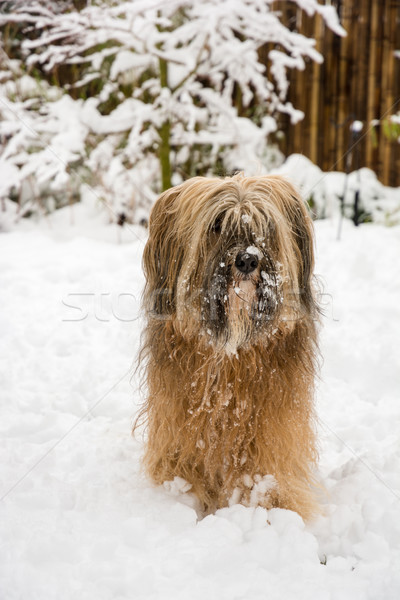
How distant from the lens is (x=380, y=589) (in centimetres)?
163

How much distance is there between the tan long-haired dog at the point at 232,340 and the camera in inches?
73.3

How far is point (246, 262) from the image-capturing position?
1769 millimetres

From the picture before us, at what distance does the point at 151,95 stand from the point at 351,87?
95.4 inches

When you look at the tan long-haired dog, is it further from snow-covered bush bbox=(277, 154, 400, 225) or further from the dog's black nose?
snow-covered bush bbox=(277, 154, 400, 225)

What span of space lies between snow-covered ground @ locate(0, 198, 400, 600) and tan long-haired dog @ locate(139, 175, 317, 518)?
17 cm

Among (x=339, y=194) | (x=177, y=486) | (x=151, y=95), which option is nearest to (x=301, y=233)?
(x=177, y=486)

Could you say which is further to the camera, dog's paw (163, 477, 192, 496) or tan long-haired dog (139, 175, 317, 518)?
dog's paw (163, 477, 192, 496)

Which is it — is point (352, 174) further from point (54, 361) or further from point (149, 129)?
point (54, 361)

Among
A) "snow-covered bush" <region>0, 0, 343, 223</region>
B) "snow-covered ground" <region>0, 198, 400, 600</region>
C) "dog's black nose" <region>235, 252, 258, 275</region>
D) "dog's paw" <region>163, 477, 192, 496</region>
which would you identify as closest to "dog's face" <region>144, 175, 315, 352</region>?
"dog's black nose" <region>235, 252, 258, 275</region>

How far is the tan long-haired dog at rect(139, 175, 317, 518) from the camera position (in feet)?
6.11

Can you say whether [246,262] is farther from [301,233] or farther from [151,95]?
[151,95]

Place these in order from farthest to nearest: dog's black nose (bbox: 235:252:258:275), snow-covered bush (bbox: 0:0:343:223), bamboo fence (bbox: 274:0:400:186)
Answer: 1. bamboo fence (bbox: 274:0:400:186)
2. snow-covered bush (bbox: 0:0:343:223)
3. dog's black nose (bbox: 235:252:258:275)

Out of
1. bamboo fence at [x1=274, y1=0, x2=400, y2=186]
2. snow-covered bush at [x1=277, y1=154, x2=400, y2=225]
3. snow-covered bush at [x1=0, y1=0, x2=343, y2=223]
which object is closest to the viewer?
snow-covered bush at [x1=0, y1=0, x2=343, y2=223]

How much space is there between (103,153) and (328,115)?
2786 mm
